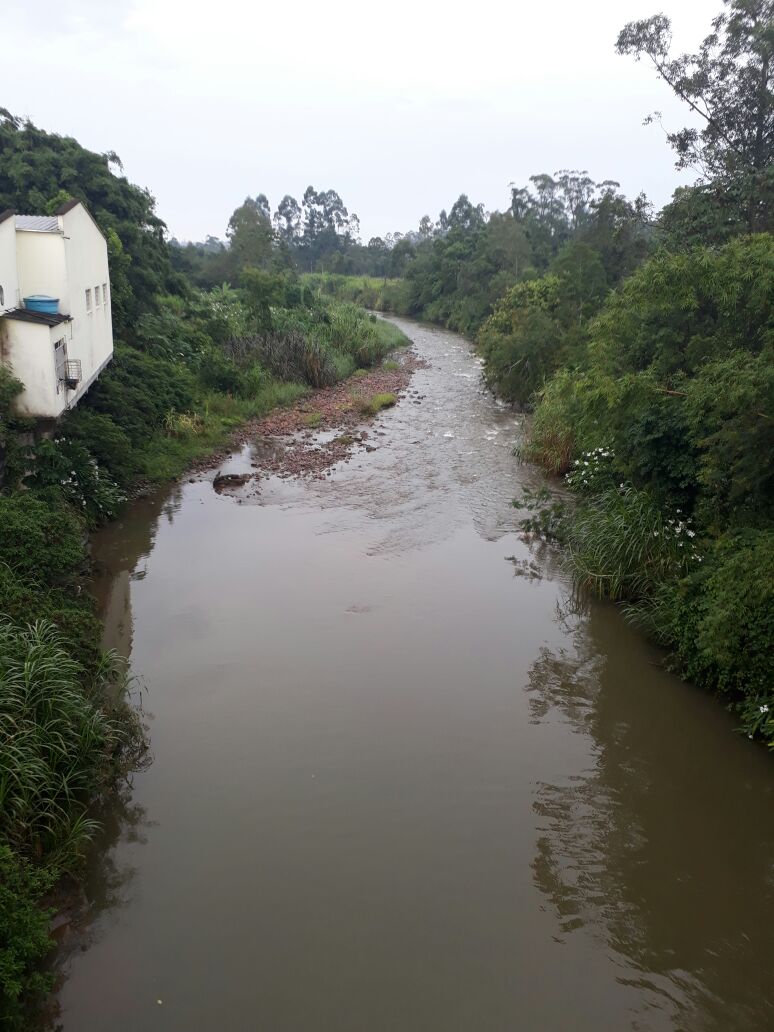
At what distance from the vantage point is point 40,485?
12000mm

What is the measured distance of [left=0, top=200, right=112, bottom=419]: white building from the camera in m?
11.5

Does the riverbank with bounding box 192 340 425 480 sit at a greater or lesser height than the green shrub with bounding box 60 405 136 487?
lesser

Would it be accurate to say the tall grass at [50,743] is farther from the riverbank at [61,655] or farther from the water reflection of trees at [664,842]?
the water reflection of trees at [664,842]

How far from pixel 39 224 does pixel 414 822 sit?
38.4ft

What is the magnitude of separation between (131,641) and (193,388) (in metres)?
12.1

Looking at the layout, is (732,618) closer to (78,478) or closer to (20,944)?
(20,944)

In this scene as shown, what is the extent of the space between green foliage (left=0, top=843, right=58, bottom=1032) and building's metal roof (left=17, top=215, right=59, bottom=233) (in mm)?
10411

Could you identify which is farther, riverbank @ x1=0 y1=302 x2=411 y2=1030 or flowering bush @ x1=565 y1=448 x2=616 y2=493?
flowering bush @ x1=565 y1=448 x2=616 y2=493

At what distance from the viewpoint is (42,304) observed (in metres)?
12.4

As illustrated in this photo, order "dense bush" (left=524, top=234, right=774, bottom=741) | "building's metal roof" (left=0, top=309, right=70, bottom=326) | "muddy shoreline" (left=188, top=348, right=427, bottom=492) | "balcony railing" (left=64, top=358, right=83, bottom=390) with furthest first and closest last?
"muddy shoreline" (left=188, top=348, right=427, bottom=492)
"balcony railing" (left=64, top=358, right=83, bottom=390)
"building's metal roof" (left=0, top=309, right=70, bottom=326)
"dense bush" (left=524, top=234, right=774, bottom=741)

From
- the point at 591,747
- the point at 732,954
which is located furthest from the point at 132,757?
the point at 732,954

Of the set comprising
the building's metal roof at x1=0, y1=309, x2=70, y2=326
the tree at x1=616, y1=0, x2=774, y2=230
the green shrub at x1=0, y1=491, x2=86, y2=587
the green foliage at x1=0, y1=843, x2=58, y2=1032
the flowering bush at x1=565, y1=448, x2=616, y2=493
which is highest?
the tree at x1=616, y1=0, x2=774, y2=230

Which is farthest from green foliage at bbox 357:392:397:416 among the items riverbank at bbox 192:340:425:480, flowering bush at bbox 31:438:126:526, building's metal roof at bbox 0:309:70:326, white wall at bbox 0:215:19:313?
white wall at bbox 0:215:19:313

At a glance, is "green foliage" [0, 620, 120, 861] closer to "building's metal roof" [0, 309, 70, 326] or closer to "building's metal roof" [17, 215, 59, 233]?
"building's metal roof" [0, 309, 70, 326]
